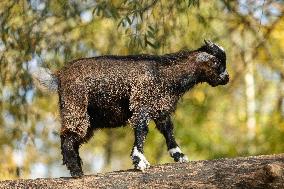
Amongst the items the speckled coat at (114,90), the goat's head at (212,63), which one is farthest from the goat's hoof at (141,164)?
the goat's head at (212,63)

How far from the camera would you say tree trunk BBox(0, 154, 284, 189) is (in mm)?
4137

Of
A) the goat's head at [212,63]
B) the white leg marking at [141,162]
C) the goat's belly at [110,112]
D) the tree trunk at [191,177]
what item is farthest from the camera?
the goat's head at [212,63]

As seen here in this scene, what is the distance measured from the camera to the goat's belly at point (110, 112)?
4.71 metres


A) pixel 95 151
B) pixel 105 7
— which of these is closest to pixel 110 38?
pixel 105 7

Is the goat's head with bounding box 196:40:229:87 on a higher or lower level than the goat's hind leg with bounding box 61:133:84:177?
higher

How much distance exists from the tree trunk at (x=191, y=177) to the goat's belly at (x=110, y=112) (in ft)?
1.34

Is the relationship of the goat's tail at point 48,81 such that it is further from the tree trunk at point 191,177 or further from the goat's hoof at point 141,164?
the goat's hoof at point 141,164

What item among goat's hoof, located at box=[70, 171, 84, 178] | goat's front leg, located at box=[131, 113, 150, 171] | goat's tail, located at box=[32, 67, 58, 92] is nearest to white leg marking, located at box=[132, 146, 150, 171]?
goat's front leg, located at box=[131, 113, 150, 171]

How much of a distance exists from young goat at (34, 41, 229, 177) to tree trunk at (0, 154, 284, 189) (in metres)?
0.19

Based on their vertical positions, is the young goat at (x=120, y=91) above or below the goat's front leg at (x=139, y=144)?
above

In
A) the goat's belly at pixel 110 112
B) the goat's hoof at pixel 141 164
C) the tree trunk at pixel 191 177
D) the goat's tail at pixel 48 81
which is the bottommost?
the tree trunk at pixel 191 177

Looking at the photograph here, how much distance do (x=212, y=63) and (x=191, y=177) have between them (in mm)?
909

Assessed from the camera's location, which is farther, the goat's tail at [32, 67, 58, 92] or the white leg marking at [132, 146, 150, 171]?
the goat's tail at [32, 67, 58, 92]

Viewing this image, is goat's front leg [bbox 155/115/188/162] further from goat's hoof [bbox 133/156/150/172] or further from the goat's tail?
the goat's tail
